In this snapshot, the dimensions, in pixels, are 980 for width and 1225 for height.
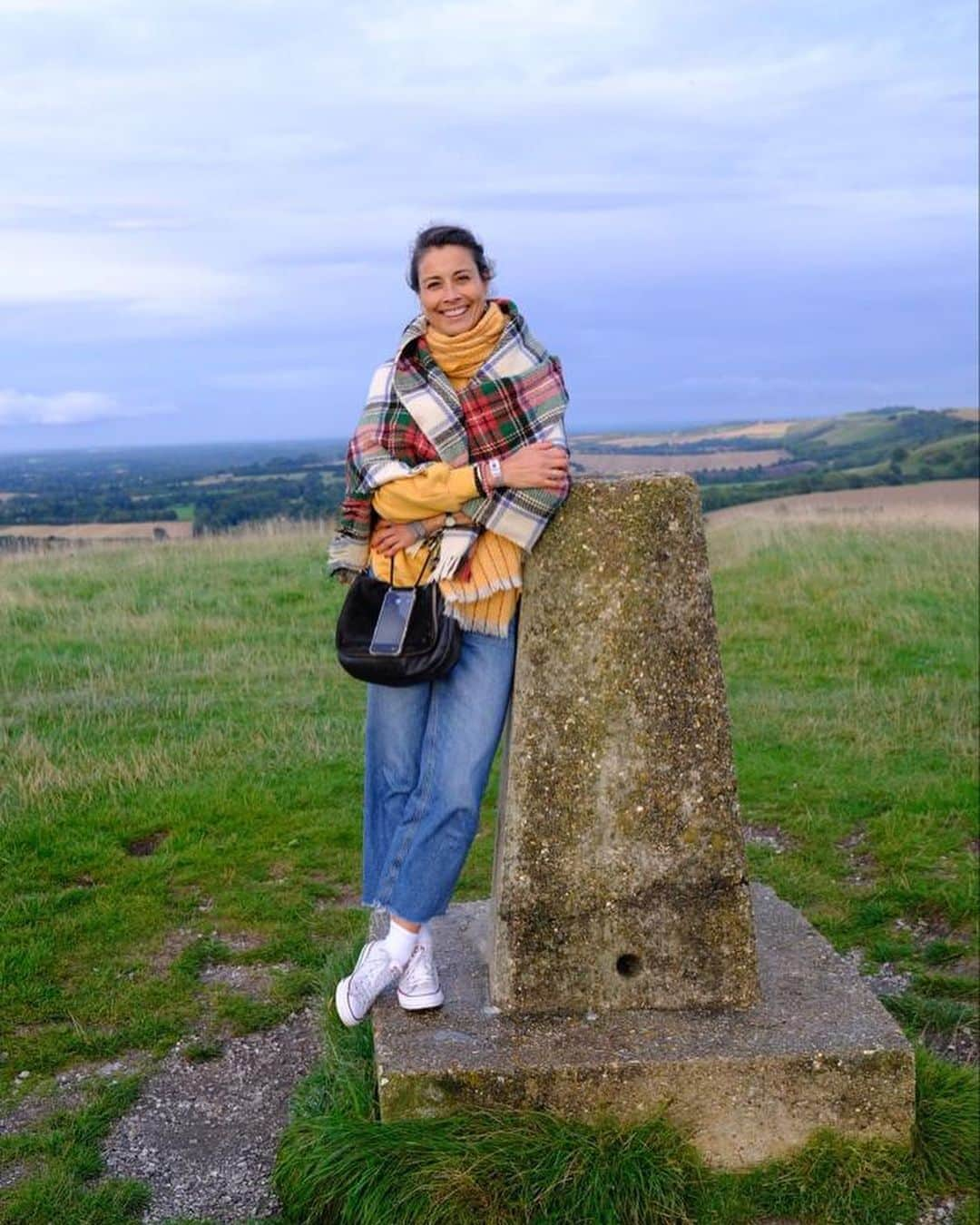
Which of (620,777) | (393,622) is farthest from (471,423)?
(620,777)

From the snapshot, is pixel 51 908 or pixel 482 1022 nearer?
pixel 482 1022

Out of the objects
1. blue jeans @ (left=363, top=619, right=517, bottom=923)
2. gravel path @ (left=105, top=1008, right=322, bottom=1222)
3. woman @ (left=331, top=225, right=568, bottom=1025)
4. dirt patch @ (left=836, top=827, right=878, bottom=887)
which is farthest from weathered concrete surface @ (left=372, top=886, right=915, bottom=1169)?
dirt patch @ (left=836, top=827, right=878, bottom=887)

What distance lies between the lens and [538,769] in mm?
4199

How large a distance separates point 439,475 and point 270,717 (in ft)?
18.3

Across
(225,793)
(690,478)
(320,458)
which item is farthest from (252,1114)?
(320,458)

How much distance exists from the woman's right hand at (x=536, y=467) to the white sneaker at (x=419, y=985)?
5.19 ft

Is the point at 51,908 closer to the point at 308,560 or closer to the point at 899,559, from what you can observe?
the point at 308,560

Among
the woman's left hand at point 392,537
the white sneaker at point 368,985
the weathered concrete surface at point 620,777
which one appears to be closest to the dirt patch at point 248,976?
the white sneaker at point 368,985

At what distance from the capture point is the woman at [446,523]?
157 inches

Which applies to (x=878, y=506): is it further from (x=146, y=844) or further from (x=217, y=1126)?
(x=217, y=1126)

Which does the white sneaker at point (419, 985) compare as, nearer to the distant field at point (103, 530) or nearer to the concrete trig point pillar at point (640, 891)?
the concrete trig point pillar at point (640, 891)

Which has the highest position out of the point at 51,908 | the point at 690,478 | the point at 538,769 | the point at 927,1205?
the point at 690,478

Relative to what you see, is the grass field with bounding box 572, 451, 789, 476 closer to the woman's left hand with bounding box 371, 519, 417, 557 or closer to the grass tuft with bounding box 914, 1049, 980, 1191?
the woman's left hand with bounding box 371, 519, 417, 557

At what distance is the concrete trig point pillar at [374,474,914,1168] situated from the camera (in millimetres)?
4027
